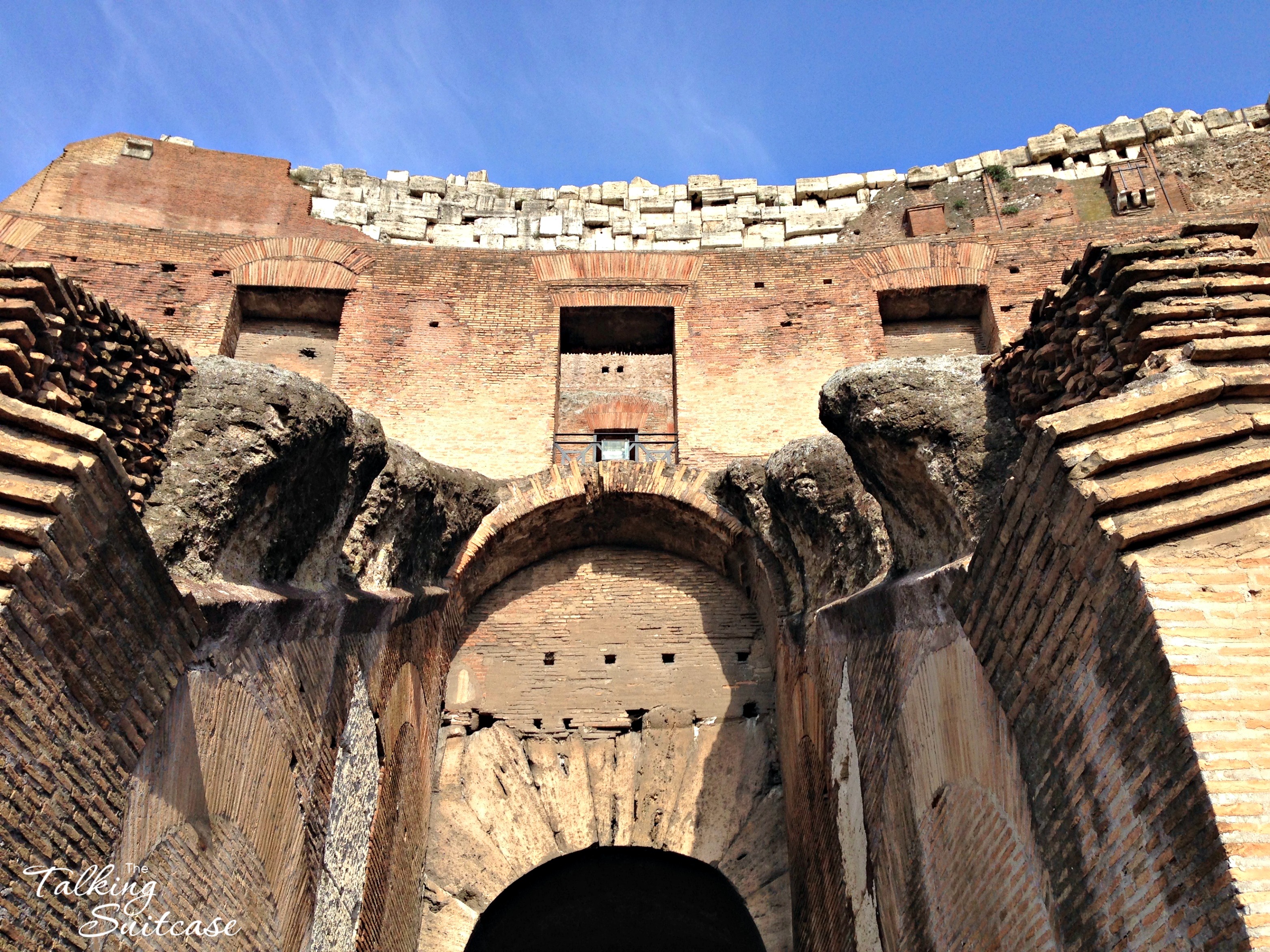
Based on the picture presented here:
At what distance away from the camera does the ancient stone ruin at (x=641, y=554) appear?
3.10 meters

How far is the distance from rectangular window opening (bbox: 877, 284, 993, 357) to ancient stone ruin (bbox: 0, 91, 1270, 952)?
0.16ft

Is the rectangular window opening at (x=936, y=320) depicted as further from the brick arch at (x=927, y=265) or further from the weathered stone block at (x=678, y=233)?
the weathered stone block at (x=678, y=233)

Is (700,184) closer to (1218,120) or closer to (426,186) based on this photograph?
(426,186)

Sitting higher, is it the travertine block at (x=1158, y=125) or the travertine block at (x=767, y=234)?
the travertine block at (x=1158, y=125)

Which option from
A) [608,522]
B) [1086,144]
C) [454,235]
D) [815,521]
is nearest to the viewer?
[815,521]

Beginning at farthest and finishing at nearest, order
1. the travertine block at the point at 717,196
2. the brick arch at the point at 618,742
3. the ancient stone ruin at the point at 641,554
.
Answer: the travertine block at the point at 717,196 → the brick arch at the point at 618,742 → the ancient stone ruin at the point at 641,554

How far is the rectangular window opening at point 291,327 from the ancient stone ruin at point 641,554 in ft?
0.14

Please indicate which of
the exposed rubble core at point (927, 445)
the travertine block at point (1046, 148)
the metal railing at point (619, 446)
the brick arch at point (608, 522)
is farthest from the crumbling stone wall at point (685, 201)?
the exposed rubble core at point (927, 445)

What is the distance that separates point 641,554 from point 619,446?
0.90 m

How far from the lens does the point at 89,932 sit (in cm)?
333

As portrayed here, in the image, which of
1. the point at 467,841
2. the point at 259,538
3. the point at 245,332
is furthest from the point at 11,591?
the point at 245,332

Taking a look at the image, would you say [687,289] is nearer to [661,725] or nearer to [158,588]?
[661,725]

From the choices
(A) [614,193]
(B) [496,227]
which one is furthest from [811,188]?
(B) [496,227]

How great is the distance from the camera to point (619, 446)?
841 centimetres
